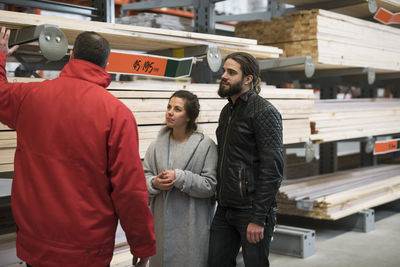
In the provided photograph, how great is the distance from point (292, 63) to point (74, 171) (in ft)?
11.2

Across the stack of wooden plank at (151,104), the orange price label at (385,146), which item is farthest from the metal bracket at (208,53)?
the orange price label at (385,146)

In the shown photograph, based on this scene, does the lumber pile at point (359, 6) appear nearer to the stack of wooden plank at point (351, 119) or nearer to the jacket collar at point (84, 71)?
the stack of wooden plank at point (351, 119)

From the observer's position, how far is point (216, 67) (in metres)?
4.05

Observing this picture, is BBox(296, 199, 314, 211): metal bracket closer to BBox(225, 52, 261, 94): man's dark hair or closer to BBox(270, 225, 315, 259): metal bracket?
BBox(270, 225, 315, 259): metal bracket

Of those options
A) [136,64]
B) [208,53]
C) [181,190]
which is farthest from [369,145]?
[181,190]

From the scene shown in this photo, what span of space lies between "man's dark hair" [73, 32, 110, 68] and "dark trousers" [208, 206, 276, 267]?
4.32ft

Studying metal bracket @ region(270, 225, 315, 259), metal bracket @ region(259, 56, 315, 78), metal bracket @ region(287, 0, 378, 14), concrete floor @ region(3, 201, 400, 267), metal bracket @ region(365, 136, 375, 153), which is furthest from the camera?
metal bracket @ region(365, 136, 375, 153)

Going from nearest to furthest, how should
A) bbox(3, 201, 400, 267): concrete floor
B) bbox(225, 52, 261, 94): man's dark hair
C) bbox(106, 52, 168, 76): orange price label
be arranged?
bbox(225, 52, 261, 94): man's dark hair, bbox(106, 52, 168, 76): orange price label, bbox(3, 201, 400, 267): concrete floor

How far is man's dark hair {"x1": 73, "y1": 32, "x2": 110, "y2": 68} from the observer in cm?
220

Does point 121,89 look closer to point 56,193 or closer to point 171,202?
point 171,202

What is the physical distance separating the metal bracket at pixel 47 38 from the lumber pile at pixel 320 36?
9.51 feet

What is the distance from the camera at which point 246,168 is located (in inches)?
117

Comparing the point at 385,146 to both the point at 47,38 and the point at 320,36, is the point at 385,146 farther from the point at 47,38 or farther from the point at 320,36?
the point at 47,38

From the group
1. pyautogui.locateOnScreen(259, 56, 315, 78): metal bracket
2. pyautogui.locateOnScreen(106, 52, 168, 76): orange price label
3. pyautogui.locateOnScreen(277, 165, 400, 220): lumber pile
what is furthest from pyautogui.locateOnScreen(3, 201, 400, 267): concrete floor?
pyautogui.locateOnScreen(259, 56, 315, 78): metal bracket
